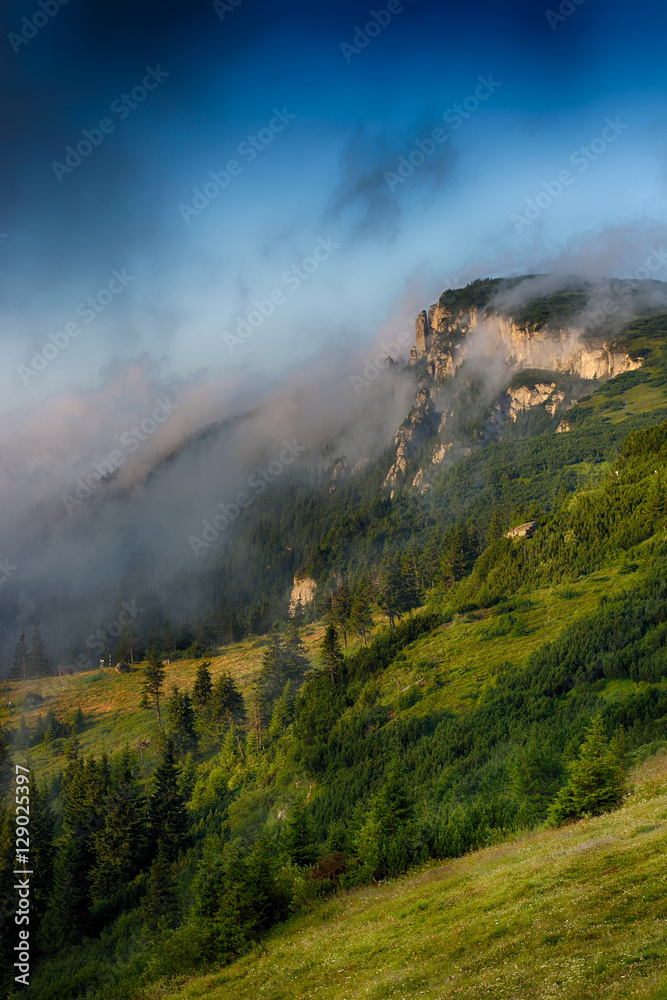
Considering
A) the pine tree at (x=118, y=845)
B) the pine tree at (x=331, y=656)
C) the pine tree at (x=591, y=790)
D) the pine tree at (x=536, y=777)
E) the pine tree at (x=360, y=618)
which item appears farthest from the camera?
the pine tree at (x=360, y=618)

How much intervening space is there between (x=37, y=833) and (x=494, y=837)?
58686mm

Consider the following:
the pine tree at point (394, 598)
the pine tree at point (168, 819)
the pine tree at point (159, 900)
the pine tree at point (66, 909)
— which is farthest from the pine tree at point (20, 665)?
the pine tree at point (159, 900)

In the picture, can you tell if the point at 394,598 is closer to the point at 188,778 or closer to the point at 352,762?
the point at 188,778

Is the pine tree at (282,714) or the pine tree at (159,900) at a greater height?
the pine tree at (282,714)

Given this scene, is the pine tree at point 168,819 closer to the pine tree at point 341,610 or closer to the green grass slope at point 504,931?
the green grass slope at point 504,931

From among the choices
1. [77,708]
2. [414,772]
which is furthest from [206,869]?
[77,708]

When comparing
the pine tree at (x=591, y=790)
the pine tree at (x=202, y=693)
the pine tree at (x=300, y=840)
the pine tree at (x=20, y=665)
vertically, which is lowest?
the pine tree at (x=300, y=840)

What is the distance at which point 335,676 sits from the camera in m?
109

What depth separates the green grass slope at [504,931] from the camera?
15500mm

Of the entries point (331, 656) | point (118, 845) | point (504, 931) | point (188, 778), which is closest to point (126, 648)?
point (188, 778)

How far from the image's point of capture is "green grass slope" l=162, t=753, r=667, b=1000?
15.5m

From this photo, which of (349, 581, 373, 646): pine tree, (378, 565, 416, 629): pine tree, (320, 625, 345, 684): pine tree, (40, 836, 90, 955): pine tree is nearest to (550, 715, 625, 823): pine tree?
(40, 836, 90, 955): pine tree

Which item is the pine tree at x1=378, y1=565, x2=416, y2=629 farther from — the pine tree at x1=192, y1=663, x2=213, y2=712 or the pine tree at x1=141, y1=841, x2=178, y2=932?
the pine tree at x1=141, y1=841, x2=178, y2=932

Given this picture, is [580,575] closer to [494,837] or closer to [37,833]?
[494,837]
